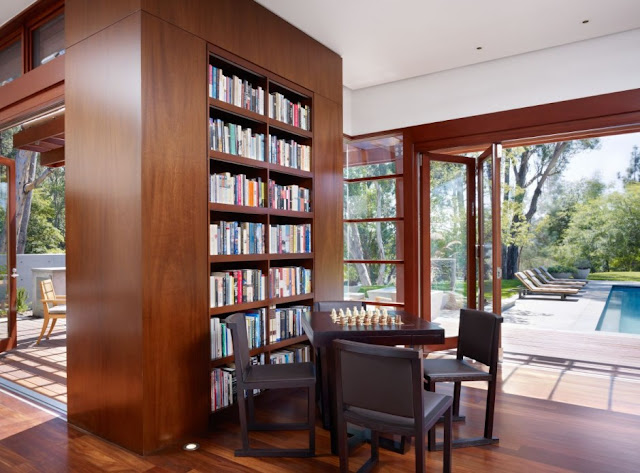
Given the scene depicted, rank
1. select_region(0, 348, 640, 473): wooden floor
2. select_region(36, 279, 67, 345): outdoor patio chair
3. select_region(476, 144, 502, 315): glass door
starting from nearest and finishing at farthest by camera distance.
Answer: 1. select_region(0, 348, 640, 473): wooden floor
2. select_region(476, 144, 502, 315): glass door
3. select_region(36, 279, 67, 345): outdoor patio chair

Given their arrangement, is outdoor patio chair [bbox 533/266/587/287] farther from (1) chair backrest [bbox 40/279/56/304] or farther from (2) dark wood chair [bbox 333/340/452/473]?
(1) chair backrest [bbox 40/279/56/304]

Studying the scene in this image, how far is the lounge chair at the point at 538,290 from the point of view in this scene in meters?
10.4

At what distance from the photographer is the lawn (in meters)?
11.6

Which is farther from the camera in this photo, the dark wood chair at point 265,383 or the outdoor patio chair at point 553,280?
the outdoor patio chair at point 553,280

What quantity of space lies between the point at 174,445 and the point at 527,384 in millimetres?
3168

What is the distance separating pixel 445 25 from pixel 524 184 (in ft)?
30.1

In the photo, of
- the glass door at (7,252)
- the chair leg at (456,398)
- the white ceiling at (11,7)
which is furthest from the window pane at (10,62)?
the chair leg at (456,398)

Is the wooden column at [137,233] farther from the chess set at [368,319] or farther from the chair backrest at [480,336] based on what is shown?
the chair backrest at [480,336]

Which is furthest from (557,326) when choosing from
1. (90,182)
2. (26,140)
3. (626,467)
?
(26,140)

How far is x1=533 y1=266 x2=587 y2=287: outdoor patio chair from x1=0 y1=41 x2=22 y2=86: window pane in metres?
11.5

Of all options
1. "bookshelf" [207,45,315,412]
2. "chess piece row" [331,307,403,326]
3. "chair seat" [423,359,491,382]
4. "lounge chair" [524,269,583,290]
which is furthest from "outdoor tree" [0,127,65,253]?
"lounge chair" [524,269,583,290]

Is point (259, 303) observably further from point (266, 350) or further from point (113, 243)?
point (113, 243)

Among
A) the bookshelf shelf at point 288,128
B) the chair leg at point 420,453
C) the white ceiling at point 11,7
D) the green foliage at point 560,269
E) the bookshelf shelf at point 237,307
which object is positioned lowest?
the chair leg at point 420,453

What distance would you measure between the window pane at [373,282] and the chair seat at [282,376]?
8.28 feet
